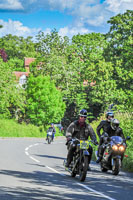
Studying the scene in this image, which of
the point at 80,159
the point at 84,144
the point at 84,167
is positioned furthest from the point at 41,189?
the point at 84,144

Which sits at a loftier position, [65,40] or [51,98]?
[65,40]

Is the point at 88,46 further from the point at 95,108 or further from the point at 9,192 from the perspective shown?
the point at 9,192

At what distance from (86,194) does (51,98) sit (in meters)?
54.6

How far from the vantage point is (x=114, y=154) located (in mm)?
13945

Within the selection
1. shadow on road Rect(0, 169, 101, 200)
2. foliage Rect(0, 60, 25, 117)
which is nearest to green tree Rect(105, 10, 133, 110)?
foliage Rect(0, 60, 25, 117)

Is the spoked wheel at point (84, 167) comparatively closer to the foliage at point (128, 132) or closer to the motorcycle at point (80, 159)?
the motorcycle at point (80, 159)

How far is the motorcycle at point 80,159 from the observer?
12.1 metres

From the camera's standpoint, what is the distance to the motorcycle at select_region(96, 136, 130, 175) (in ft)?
45.1

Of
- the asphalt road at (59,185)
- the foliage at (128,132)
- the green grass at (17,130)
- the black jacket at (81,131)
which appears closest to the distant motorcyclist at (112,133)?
the asphalt road at (59,185)

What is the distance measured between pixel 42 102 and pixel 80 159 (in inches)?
2048

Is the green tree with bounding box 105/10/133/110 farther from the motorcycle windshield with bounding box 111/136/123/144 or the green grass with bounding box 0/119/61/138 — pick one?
the motorcycle windshield with bounding box 111/136/123/144

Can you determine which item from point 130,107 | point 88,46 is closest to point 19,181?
point 130,107

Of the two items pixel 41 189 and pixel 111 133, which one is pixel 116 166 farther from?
pixel 41 189

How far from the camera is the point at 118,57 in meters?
59.1
